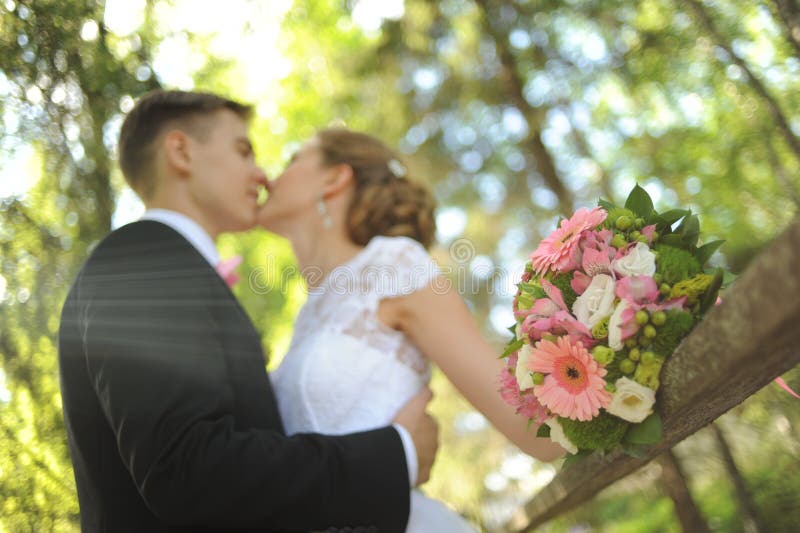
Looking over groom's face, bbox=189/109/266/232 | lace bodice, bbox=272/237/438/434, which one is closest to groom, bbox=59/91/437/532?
lace bodice, bbox=272/237/438/434

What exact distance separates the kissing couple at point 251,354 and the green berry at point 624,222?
3.18 feet

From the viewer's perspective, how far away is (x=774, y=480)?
10.2 feet

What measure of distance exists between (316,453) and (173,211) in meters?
1.35

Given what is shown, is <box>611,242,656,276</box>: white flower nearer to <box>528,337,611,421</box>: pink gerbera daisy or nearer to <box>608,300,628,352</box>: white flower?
<box>608,300,628,352</box>: white flower

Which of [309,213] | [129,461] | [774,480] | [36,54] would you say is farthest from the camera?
[309,213]

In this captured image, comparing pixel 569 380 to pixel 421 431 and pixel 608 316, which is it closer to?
pixel 608 316

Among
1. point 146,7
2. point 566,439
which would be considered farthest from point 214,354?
point 146,7

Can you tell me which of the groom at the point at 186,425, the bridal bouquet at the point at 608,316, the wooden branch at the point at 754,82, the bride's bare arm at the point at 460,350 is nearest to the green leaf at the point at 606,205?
the bridal bouquet at the point at 608,316

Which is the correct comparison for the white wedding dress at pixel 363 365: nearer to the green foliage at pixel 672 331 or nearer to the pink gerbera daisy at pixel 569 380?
the pink gerbera daisy at pixel 569 380

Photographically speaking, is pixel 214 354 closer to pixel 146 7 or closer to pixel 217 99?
pixel 217 99

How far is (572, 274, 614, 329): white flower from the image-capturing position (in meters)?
1.40

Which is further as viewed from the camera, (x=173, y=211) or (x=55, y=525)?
(x=173, y=211)

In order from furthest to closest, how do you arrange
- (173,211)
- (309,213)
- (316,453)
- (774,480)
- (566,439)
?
(309,213)
(774,480)
(173,211)
(316,453)
(566,439)

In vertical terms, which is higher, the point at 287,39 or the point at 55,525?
the point at 287,39
